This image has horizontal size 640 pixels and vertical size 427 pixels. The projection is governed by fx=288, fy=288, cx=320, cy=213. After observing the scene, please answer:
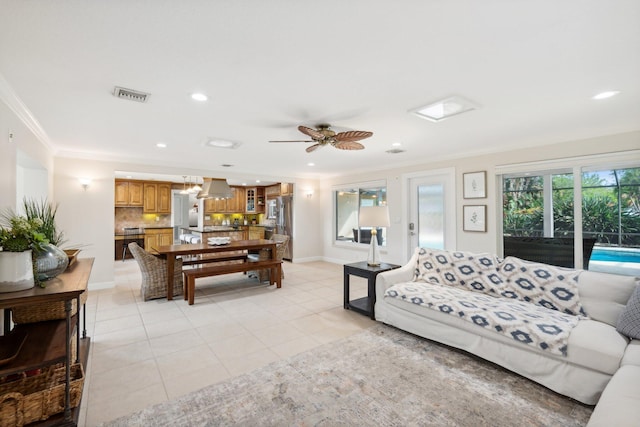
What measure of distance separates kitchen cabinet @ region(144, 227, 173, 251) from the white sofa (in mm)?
6949

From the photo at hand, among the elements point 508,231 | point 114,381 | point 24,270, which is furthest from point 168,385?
point 508,231

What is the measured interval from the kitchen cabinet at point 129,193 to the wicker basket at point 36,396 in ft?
22.1

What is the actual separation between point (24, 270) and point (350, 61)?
2.34 meters

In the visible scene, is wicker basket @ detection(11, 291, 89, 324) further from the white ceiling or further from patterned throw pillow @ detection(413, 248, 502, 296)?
patterned throw pillow @ detection(413, 248, 502, 296)

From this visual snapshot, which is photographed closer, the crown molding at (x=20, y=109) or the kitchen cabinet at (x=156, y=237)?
the crown molding at (x=20, y=109)

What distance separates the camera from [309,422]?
178 cm

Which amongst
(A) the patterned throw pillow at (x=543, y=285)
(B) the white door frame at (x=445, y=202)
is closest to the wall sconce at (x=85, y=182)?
(B) the white door frame at (x=445, y=202)

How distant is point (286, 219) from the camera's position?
7715 mm

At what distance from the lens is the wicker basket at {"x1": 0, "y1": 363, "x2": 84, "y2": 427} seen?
62.0 inches

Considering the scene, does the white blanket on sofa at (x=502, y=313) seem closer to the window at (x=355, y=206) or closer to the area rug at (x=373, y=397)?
the area rug at (x=373, y=397)

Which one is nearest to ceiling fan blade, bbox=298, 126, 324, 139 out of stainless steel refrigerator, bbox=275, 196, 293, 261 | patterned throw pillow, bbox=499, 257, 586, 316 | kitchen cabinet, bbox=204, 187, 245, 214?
patterned throw pillow, bbox=499, 257, 586, 316

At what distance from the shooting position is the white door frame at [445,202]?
4930 mm

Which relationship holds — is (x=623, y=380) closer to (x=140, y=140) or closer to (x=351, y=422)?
(x=351, y=422)

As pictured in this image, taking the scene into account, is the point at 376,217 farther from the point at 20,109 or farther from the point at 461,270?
the point at 20,109
